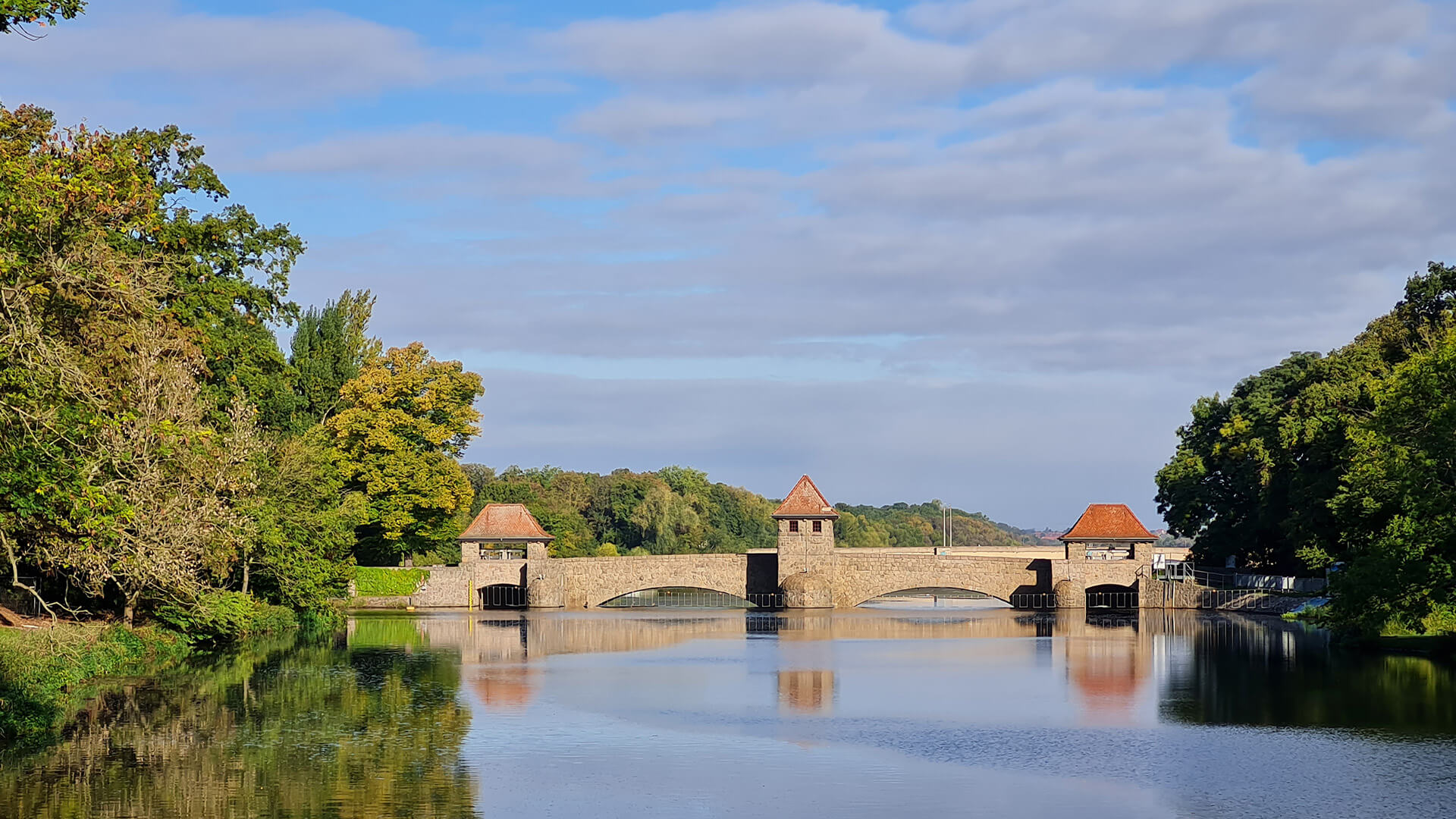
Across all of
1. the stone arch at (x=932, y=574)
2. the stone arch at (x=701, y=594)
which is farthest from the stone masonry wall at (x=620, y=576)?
the stone arch at (x=932, y=574)

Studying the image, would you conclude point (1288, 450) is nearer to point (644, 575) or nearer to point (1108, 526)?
point (1108, 526)

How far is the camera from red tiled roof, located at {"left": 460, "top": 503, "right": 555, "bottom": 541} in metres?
59.1

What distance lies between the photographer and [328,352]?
5719cm

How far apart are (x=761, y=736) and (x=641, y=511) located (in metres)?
69.6

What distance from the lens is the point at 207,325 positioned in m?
32.3

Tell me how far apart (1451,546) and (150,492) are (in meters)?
26.9

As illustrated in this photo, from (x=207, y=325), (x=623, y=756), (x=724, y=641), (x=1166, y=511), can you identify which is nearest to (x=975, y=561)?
(x=1166, y=511)

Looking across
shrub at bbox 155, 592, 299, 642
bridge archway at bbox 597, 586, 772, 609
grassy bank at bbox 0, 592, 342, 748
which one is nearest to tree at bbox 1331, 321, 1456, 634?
shrub at bbox 155, 592, 299, 642

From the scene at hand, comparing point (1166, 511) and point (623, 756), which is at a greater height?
point (1166, 511)

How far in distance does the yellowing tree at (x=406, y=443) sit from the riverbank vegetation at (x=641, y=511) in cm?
1551

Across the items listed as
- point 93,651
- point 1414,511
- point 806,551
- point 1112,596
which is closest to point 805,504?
point 806,551

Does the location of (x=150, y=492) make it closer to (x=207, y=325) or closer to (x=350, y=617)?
(x=207, y=325)

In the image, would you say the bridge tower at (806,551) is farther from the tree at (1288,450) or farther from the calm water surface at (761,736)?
the calm water surface at (761,736)

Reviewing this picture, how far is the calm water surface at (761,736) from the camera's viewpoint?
1588cm
